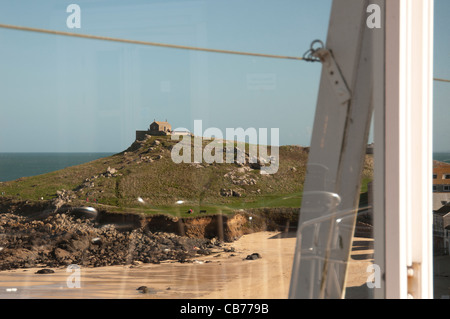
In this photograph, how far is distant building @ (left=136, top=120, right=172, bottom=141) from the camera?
0.83m

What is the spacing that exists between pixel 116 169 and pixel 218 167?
0.76 feet

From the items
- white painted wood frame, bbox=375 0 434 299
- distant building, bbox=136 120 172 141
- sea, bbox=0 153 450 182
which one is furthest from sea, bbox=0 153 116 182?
white painted wood frame, bbox=375 0 434 299

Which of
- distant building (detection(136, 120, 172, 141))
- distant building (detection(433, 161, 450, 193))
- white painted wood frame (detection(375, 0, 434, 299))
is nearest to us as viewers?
white painted wood frame (detection(375, 0, 434, 299))

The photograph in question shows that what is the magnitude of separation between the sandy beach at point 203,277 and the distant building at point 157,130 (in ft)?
0.93

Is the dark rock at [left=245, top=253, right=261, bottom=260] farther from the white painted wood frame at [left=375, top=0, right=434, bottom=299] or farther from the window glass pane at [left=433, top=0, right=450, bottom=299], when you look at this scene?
the window glass pane at [left=433, top=0, right=450, bottom=299]

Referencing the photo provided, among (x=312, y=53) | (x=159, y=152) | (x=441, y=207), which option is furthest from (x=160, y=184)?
(x=441, y=207)

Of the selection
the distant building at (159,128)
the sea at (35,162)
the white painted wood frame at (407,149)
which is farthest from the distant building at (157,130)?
the white painted wood frame at (407,149)

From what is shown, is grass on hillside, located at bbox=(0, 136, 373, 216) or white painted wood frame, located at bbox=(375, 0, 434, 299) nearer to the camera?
white painted wood frame, located at bbox=(375, 0, 434, 299)

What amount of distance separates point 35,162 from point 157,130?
0.27 m

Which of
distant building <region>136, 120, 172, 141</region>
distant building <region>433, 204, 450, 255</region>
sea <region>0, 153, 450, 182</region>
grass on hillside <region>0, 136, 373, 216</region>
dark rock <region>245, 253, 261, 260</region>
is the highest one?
distant building <region>136, 120, 172, 141</region>

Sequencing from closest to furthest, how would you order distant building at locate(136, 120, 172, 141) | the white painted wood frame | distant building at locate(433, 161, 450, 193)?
1. the white painted wood frame
2. distant building at locate(136, 120, 172, 141)
3. distant building at locate(433, 161, 450, 193)

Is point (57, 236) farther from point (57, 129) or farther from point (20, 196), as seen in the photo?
point (57, 129)

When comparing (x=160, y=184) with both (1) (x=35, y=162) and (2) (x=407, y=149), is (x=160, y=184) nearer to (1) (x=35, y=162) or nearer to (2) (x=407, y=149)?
(1) (x=35, y=162)

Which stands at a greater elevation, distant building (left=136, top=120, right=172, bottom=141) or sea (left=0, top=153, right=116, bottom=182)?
distant building (left=136, top=120, right=172, bottom=141)
